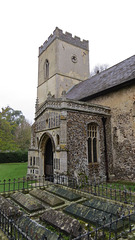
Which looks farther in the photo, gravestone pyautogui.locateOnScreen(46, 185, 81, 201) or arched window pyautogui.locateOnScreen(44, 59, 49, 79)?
arched window pyautogui.locateOnScreen(44, 59, 49, 79)

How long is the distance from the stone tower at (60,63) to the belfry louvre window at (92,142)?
11056 mm

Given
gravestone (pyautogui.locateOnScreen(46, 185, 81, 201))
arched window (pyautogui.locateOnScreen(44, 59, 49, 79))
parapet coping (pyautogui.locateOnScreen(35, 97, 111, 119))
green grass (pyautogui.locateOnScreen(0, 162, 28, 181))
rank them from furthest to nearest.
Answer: arched window (pyautogui.locateOnScreen(44, 59, 49, 79)), green grass (pyautogui.locateOnScreen(0, 162, 28, 181)), parapet coping (pyautogui.locateOnScreen(35, 97, 111, 119)), gravestone (pyautogui.locateOnScreen(46, 185, 81, 201))

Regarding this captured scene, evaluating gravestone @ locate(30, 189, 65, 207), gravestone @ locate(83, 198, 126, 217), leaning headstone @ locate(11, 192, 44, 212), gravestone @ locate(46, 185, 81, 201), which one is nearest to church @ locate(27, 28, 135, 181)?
gravestone @ locate(46, 185, 81, 201)

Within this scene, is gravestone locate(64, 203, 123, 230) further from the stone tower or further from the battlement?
the battlement

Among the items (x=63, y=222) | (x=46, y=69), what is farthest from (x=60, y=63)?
(x=63, y=222)

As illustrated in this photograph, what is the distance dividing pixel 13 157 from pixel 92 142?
2021 centimetres

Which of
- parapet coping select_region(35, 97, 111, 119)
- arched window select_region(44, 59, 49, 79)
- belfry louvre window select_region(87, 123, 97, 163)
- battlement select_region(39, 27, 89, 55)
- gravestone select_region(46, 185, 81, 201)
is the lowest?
gravestone select_region(46, 185, 81, 201)

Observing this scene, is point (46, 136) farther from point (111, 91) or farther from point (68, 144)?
point (111, 91)

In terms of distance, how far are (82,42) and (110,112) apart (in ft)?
59.8

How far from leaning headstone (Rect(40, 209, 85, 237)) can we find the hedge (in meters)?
24.9

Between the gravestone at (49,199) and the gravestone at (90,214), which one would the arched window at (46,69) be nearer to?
the gravestone at (49,199)

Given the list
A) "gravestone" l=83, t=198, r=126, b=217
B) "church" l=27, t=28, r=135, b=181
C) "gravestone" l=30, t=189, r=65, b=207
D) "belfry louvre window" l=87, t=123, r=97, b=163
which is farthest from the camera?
"belfry louvre window" l=87, t=123, r=97, b=163

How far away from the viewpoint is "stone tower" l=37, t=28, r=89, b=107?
75.4ft

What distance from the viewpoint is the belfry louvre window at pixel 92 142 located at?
460 inches
